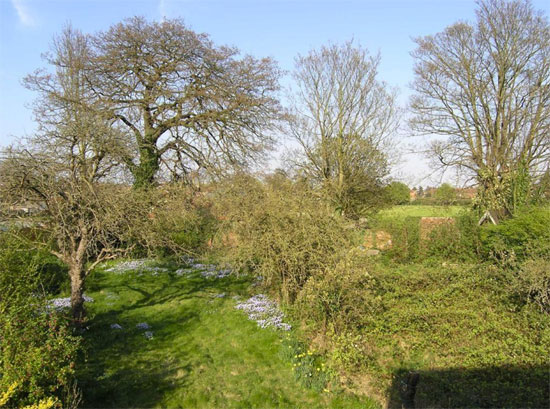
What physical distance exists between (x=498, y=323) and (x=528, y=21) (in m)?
13.7

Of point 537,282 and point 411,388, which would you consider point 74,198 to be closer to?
point 411,388

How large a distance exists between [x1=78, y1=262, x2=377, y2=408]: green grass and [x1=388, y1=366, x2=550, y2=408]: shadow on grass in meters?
0.73

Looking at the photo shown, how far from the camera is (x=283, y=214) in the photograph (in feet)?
29.7

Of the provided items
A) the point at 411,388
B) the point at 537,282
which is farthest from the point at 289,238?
the point at 537,282

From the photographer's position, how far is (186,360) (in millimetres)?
6961

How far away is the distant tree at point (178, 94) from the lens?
1566cm

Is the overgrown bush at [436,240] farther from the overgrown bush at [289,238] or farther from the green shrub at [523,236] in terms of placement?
the overgrown bush at [289,238]

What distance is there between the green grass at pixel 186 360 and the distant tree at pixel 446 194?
1104 centimetres

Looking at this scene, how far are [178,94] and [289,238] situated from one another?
11.1 metres

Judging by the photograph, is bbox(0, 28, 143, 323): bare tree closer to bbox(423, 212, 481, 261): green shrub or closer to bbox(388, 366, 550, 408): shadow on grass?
bbox(388, 366, 550, 408): shadow on grass

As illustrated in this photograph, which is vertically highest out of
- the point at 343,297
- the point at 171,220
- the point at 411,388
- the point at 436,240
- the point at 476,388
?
the point at 171,220

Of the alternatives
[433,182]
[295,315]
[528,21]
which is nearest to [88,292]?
[295,315]

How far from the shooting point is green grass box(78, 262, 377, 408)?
18.7 feet

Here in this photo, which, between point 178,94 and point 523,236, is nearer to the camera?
point 523,236
